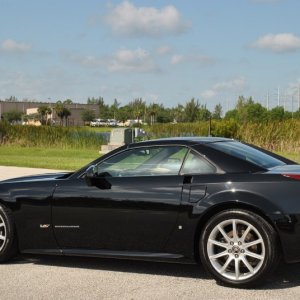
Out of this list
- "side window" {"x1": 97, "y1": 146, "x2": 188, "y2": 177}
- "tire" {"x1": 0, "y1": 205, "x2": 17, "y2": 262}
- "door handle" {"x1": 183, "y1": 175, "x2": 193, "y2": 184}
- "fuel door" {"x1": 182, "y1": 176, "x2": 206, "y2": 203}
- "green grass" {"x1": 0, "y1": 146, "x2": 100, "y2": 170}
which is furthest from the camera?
"green grass" {"x1": 0, "y1": 146, "x2": 100, "y2": 170}

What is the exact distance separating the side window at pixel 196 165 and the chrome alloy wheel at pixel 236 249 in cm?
56

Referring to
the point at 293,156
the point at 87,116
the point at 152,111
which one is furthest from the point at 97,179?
the point at 87,116

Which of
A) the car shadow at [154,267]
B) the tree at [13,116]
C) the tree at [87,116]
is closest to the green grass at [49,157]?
the car shadow at [154,267]

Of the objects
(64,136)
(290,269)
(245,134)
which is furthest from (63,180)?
(64,136)

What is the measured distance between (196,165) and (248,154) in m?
0.59

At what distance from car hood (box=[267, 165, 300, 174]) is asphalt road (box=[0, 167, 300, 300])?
1008 mm


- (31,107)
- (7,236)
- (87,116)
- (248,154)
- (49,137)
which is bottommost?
(7,236)

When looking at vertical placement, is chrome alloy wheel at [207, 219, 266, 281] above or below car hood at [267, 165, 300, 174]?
below

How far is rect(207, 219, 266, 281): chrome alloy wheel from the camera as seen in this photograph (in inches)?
198

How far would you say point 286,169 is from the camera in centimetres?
550

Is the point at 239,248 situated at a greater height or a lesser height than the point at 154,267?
greater

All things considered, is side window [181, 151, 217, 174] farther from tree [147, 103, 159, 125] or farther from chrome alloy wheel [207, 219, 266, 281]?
tree [147, 103, 159, 125]

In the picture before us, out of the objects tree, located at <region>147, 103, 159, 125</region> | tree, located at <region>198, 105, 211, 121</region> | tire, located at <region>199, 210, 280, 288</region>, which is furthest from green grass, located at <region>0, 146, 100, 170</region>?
tree, located at <region>147, 103, 159, 125</region>

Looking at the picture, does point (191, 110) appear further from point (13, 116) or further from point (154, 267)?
point (154, 267)
